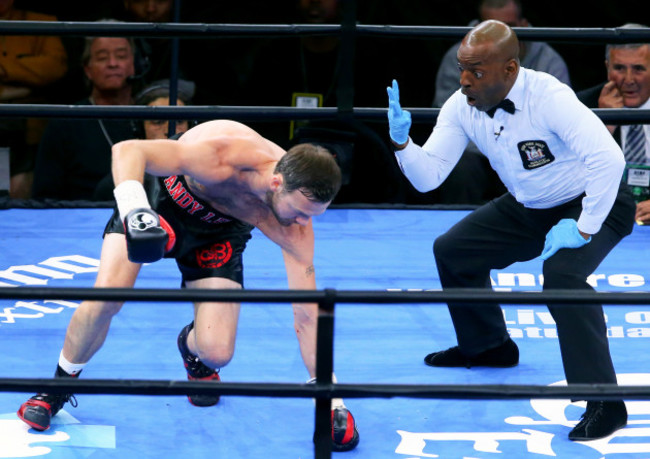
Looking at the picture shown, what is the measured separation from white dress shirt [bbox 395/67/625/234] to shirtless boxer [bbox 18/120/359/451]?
515mm

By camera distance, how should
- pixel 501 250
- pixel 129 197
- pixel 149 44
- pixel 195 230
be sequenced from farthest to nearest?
1. pixel 149 44
2. pixel 501 250
3. pixel 195 230
4. pixel 129 197

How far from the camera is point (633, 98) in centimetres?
441

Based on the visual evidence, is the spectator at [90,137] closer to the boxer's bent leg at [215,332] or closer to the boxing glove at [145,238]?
the boxer's bent leg at [215,332]

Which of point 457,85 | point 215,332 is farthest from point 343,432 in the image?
point 457,85

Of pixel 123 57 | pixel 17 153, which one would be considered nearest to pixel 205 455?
pixel 123 57

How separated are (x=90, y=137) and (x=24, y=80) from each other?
2.06ft

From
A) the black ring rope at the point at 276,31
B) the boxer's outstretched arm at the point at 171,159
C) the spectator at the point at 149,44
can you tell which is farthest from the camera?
the spectator at the point at 149,44

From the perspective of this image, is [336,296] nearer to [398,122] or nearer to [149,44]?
[398,122]

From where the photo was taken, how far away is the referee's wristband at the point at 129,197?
7.36 feet

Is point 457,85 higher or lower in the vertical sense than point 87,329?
higher

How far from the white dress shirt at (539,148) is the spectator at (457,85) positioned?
151cm

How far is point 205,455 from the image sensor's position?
8.71 ft

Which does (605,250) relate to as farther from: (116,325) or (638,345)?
(116,325)

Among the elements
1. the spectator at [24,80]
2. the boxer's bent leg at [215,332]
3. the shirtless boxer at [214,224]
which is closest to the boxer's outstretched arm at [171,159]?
the shirtless boxer at [214,224]
